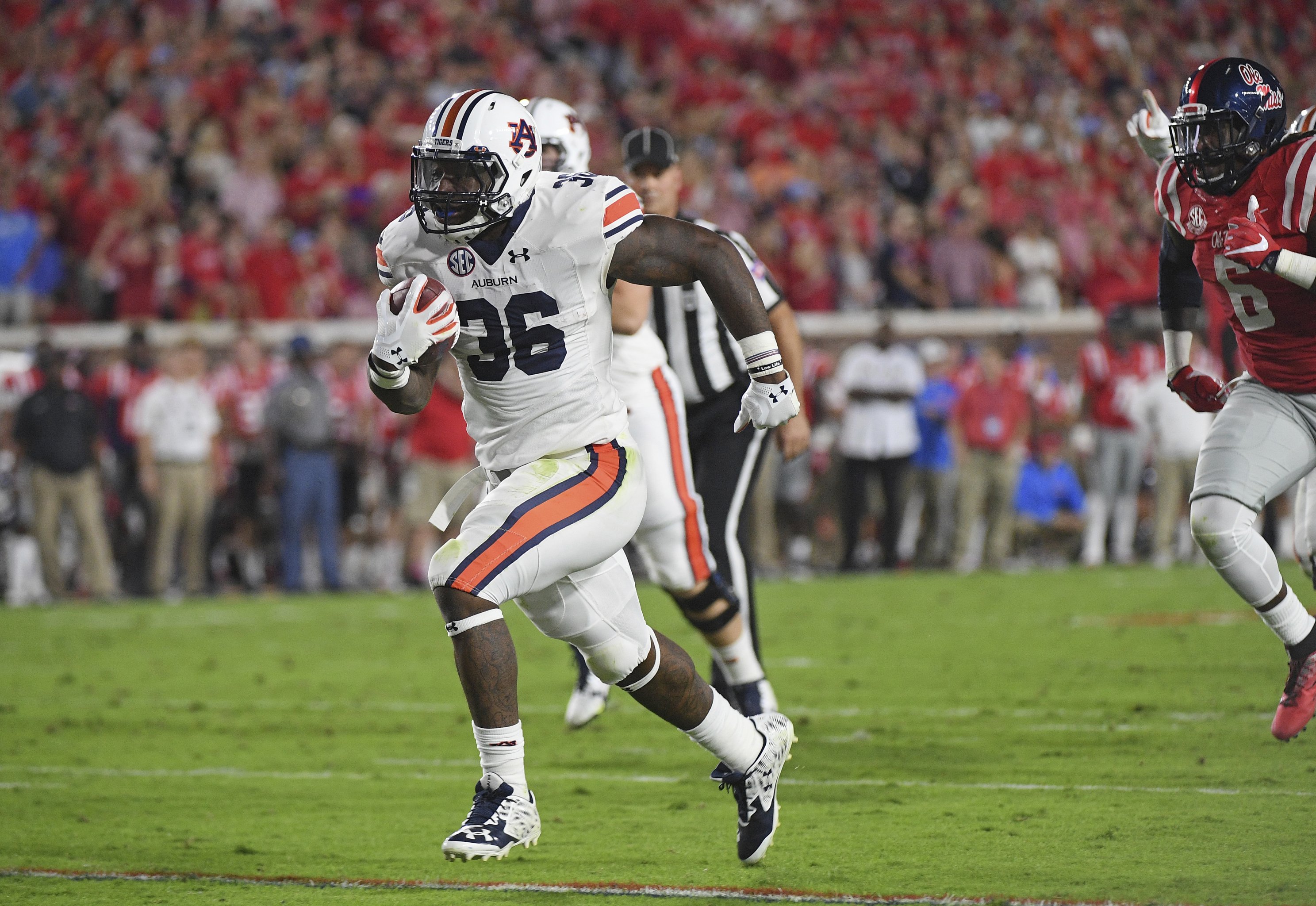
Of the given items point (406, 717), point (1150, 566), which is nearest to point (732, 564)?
point (406, 717)

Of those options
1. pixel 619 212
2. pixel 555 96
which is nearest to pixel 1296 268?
pixel 619 212

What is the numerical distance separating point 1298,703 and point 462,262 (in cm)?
308

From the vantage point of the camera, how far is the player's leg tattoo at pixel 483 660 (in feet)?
13.9

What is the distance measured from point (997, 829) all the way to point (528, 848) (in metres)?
1.39

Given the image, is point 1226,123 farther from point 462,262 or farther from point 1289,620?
point 462,262

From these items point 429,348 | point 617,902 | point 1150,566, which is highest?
point 429,348

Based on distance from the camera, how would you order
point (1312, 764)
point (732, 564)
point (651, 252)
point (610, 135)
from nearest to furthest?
point (651, 252) → point (1312, 764) → point (732, 564) → point (610, 135)

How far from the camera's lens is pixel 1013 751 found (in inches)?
239

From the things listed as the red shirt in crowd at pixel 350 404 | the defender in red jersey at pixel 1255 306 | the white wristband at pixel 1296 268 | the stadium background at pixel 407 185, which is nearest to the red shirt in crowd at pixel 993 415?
the stadium background at pixel 407 185

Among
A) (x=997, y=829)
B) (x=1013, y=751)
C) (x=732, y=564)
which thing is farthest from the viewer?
(x=732, y=564)

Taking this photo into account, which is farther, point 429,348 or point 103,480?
point 103,480

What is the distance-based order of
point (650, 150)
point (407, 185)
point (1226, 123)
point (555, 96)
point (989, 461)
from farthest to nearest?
1. point (555, 96)
2. point (407, 185)
3. point (989, 461)
4. point (650, 150)
5. point (1226, 123)

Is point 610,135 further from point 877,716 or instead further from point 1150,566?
point 877,716

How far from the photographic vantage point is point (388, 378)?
431 centimetres
